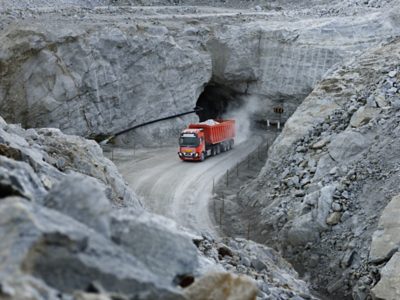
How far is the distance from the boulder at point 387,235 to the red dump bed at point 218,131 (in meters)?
15.3

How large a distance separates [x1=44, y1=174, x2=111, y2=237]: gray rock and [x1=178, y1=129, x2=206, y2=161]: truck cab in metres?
24.1

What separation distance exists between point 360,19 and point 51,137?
74.0 ft

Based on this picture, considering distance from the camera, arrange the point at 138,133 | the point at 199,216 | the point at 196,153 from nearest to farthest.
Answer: the point at 199,216
the point at 196,153
the point at 138,133

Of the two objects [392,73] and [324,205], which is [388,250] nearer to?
[324,205]

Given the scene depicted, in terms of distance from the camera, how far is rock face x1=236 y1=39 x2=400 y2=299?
19.0m

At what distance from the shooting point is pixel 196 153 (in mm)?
31625

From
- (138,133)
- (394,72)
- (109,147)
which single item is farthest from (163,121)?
(394,72)

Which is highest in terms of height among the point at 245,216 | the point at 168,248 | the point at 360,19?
the point at 360,19

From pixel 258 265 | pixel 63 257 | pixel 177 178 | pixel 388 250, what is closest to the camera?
pixel 63 257

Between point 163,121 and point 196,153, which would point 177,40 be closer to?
point 163,121

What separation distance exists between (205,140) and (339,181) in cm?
1194

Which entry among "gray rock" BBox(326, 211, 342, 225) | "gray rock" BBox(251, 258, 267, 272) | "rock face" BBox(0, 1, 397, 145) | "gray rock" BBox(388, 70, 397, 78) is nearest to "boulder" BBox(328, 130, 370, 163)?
"gray rock" BBox(326, 211, 342, 225)

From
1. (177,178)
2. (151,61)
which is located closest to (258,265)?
(177,178)

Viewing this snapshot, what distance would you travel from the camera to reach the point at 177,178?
29.2m
